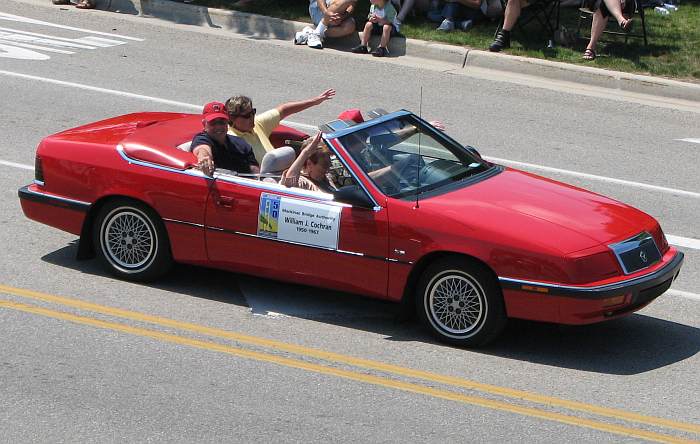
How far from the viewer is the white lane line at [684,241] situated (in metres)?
9.99

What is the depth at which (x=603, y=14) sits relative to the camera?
1630 cm

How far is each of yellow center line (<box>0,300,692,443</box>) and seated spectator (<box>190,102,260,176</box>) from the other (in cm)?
141

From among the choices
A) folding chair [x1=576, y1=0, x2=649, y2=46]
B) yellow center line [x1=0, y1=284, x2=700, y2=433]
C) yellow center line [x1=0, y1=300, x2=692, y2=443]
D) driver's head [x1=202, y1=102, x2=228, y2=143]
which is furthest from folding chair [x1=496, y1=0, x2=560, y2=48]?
yellow center line [x1=0, y1=300, x2=692, y2=443]

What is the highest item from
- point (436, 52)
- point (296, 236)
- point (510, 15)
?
point (510, 15)

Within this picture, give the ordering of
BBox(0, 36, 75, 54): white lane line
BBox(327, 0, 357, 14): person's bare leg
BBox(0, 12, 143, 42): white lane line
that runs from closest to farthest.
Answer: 1. BBox(0, 36, 75, 54): white lane line
2. BBox(327, 0, 357, 14): person's bare leg
3. BBox(0, 12, 143, 42): white lane line

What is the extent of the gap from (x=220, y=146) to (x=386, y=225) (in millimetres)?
1711

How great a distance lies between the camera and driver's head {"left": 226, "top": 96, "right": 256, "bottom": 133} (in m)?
9.23

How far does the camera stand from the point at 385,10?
1667cm

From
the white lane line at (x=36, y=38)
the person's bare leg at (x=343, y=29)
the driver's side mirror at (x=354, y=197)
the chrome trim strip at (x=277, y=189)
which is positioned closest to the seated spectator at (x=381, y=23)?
the person's bare leg at (x=343, y=29)

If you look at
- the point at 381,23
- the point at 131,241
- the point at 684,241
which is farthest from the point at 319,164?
the point at 381,23

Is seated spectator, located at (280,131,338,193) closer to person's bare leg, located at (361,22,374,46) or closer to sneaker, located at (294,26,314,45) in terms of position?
person's bare leg, located at (361,22,374,46)

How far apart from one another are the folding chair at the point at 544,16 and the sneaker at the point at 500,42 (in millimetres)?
165

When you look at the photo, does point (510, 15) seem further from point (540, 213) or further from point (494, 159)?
point (540, 213)

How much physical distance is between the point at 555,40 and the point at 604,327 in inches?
372
